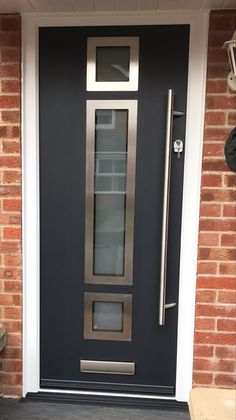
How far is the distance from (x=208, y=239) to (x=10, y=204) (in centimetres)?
107

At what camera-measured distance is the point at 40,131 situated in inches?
75.3

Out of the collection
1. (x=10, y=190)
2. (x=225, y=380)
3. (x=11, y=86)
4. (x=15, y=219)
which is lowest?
(x=225, y=380)

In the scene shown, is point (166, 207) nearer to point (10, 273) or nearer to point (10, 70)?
point (10, 273)

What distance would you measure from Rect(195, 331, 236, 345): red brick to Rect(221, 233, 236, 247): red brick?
1.60ft

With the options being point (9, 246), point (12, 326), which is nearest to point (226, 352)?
point (12, 326)

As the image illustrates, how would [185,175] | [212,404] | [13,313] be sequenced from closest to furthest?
[212,404], [185,175], [13,313]

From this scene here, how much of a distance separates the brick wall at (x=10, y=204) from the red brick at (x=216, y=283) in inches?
39.0

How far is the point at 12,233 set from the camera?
192 centimetres

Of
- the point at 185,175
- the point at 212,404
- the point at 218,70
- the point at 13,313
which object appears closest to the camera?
the point at 212,404

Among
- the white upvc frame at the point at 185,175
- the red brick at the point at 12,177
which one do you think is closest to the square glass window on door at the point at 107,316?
the white upvc frame at the point at 185,175

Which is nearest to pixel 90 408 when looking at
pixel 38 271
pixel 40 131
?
pixel 38 271

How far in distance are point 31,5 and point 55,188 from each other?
0.91 metres

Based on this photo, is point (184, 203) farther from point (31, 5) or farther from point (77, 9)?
point (31, 5)

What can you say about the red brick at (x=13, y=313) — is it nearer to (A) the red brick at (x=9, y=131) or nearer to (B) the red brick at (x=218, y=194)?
(A) the red brick at (x=9, y=131)
